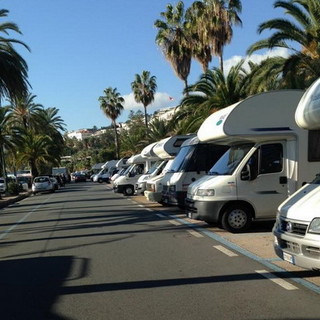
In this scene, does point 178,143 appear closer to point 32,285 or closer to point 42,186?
point 32,285

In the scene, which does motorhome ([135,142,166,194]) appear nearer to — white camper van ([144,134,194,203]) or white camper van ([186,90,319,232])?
white camper van ([144,134,194,203])

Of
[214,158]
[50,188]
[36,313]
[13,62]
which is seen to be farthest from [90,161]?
[36,313]

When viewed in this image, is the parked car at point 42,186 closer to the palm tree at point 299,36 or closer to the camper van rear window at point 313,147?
the palm tree at point 299,36

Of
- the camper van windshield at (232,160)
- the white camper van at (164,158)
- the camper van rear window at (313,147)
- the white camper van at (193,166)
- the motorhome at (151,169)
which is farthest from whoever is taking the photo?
the motorhome at (151,169)

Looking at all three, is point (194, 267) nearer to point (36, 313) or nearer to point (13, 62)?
point (36, 313)

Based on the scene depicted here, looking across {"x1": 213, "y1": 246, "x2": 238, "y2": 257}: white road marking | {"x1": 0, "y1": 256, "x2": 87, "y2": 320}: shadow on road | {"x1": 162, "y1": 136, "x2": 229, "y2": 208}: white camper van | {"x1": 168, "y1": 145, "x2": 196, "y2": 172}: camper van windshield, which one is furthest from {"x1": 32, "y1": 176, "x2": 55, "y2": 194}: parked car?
{"x1": 213, "y1": 246, "x2": 238, "y2": 257}: white road marking

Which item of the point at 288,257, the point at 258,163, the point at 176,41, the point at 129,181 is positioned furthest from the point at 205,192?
the point at 176,41

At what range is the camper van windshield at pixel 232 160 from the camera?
11.6 metres

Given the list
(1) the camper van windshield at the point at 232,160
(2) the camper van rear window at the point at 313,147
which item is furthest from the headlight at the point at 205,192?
(2) the camper van rear window at the point at 313,147

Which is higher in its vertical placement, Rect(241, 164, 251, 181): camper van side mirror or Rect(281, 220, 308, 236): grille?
Rect(241, 164, 251, 181): camper van side mirror

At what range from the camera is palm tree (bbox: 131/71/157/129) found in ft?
205

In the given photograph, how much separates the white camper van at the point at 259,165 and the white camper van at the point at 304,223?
3.51 metres

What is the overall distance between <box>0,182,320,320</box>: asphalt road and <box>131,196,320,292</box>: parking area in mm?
185

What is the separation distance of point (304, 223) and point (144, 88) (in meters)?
57.3
